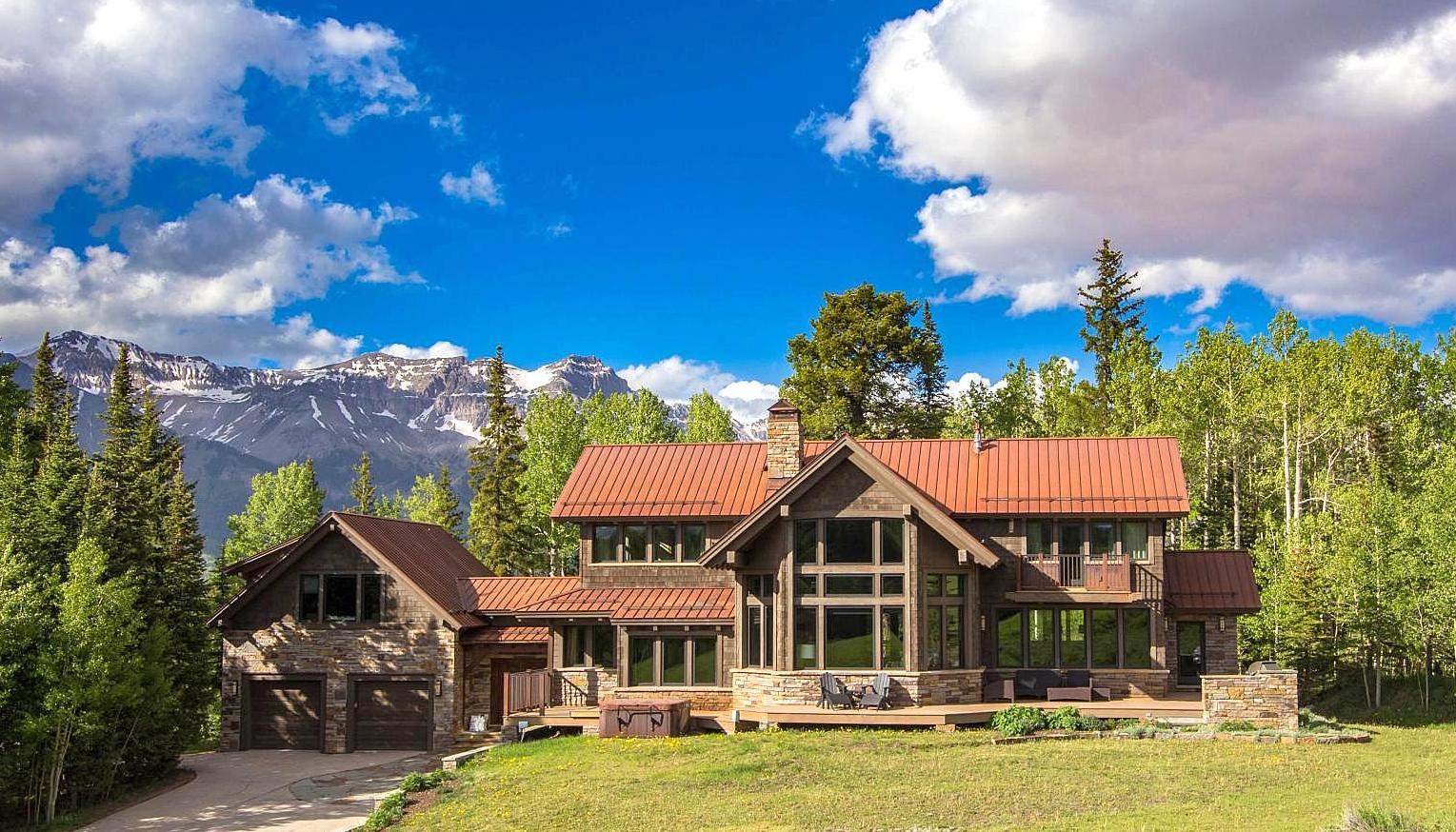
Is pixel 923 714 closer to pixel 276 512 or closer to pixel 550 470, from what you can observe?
pixel 550 470

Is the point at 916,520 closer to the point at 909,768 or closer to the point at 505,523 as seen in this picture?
the point at 909,768

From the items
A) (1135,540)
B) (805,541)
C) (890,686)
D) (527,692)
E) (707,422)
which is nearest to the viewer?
(890,686)

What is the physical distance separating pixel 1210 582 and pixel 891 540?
956cm

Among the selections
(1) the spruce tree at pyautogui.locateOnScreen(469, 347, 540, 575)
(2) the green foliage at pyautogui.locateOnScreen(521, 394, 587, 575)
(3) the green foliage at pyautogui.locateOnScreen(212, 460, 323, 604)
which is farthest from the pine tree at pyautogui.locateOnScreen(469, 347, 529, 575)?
(3) the green foliage at pyautogui.locateOnScreen(212, 460, 323, 604)

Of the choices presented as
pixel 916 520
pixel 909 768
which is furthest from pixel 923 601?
pixel 909 768

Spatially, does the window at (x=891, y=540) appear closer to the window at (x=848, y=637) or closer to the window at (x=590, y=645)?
the window at (x=848, y=637)

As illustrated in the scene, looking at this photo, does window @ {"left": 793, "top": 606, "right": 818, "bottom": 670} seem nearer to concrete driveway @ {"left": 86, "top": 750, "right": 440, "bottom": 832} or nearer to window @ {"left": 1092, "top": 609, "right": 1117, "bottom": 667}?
window @ {"left": 1092, "top": 609, "right": 1117, "bottom": 667}

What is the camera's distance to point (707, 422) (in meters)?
62.0

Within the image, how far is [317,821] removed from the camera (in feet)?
73.8

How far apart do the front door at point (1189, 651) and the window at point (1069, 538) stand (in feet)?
12.7

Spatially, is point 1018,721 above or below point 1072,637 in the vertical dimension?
below

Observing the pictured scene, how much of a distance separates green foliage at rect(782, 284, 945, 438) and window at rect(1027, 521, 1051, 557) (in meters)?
22.7

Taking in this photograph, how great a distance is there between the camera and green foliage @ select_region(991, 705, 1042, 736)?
2623 cm

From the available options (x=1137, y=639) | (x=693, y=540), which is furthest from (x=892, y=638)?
(x=1137, y=639)
